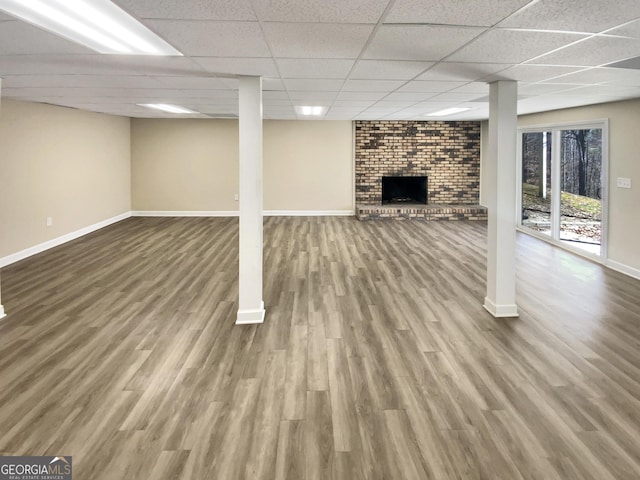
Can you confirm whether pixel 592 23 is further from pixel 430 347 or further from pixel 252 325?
pixel 252 325

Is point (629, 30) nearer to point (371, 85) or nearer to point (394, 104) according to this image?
point (371, 85)

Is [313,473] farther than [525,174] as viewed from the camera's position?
No

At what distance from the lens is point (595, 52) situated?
9.97ft

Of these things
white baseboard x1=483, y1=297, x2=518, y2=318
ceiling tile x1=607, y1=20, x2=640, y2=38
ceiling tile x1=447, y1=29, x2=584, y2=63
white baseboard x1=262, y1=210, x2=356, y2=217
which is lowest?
white baseboard x1=483, y1=297, x2=518, y2=318

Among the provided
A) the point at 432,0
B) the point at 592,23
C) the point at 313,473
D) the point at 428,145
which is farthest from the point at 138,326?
the point at 428,145

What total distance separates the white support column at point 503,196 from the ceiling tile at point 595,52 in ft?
2.47

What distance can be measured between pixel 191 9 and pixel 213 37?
0.48 meters

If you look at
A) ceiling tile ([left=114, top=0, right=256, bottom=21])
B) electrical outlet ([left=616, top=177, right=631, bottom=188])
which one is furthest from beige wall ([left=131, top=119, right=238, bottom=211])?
ceiling tile ([left=114, top=0, right=256, bottom=21])

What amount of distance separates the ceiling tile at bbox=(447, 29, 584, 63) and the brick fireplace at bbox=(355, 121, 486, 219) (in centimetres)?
711

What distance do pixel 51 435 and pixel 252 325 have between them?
6.14ft

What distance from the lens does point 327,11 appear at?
2.23 metres

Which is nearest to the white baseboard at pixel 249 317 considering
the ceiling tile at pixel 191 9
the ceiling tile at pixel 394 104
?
the ceiling tile at pixel 191 9

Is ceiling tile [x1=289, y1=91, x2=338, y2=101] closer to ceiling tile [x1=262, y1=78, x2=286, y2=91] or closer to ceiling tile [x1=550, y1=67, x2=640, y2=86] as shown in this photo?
ceiling tile [x1=262, y1=78, x2=286, y2=91]

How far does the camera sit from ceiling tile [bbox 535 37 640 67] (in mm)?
2773
